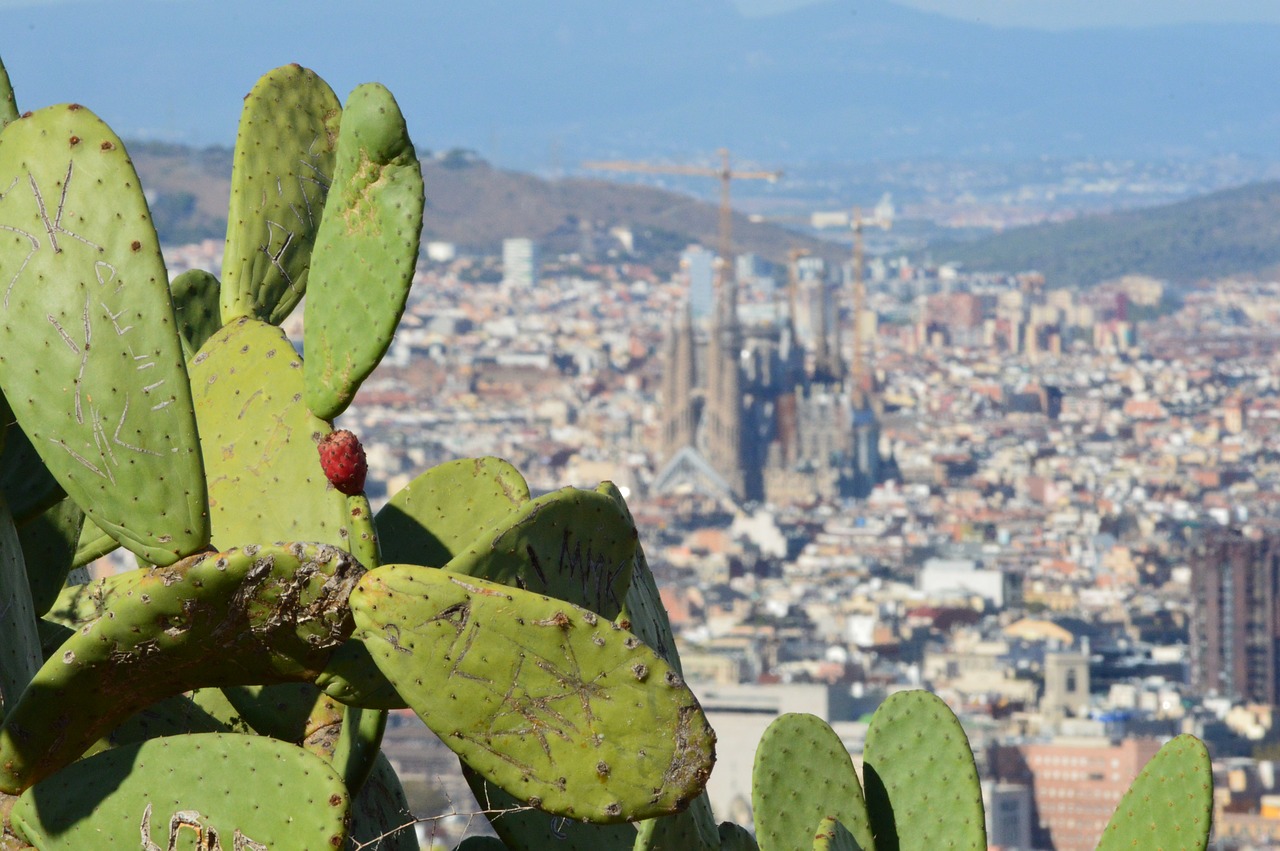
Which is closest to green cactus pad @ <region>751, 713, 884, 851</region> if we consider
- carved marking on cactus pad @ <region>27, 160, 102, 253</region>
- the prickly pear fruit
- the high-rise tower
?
the prickly pear fruit

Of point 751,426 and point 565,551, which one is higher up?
point 565,551

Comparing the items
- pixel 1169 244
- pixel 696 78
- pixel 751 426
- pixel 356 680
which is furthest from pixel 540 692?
pixel 696 78

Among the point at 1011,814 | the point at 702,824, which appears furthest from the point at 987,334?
the point at 702,824

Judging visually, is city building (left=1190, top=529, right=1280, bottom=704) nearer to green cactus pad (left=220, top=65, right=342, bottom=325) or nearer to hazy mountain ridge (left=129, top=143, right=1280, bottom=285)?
green cactus pad (left=220, top=65, right=342, bottom=325)

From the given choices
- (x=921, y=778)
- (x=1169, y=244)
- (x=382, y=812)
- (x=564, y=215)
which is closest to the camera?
(x=382, y=812)

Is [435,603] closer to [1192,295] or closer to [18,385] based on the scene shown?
[18,385]

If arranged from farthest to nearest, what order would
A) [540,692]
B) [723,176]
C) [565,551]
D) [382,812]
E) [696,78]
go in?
[696,78]
[723,176]
[382,812]
[565,551]
[540,692]

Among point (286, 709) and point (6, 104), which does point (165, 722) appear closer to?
point (286, 709)
